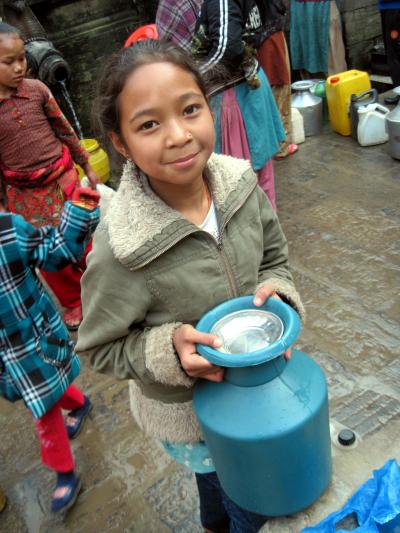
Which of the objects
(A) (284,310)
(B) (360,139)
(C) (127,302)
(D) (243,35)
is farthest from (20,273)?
(B) (360,139)

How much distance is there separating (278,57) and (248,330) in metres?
4.00

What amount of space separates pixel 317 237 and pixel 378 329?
3.85ft

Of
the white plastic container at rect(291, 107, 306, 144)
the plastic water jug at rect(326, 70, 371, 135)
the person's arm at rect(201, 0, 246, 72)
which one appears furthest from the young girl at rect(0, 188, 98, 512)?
the plastic water jug at rect(326, 70, 371, 135)

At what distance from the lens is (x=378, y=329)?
112 inches

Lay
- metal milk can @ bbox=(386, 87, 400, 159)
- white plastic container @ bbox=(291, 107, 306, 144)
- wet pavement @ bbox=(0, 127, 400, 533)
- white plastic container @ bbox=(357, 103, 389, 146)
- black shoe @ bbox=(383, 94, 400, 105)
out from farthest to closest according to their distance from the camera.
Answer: white plastic container @ bbox=(291, 107, 306, 144) → black shoe @ bbox=(383, 94, 400, 105) → white plastic container @ bbox=(357, 103, 389, 146) → metal milk can @ bbox=(386, 87, 400, 159) → wet pavement @ bbox=(0, 127, 400, 533)

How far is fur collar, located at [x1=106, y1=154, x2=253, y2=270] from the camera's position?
1132mm

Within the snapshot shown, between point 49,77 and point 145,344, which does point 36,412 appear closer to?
point 145,344

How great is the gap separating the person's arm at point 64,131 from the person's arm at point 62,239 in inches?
52.6

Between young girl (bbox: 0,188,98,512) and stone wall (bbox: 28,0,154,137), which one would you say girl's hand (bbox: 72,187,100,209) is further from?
stone wall (bbox: 28,0,154,137)

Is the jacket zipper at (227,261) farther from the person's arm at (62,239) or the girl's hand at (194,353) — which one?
the person's arm at (62,239)

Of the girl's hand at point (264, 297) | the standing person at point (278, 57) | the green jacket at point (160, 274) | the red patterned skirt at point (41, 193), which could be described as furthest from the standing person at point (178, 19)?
the girl's hand at point (264, 297)

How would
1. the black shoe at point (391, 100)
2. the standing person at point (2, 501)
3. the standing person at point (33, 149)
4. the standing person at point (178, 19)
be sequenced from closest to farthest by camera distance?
the standing person at point (2, 501), the standing person at point (33, 149), the standing person at point (178, 19), the black shoe at point (391, 100)

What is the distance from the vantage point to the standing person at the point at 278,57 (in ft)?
12.2

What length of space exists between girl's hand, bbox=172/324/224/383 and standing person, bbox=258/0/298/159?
10.7 ft
